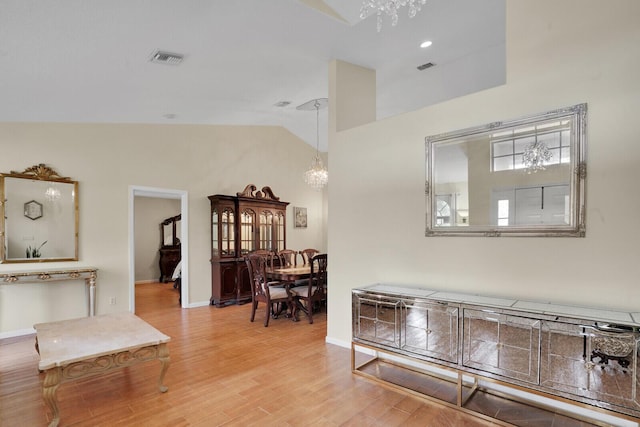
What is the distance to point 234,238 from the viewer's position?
20.3 ft

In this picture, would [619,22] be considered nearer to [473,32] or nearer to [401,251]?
[473,32]

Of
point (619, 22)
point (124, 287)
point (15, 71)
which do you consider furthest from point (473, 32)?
point (124, 287)

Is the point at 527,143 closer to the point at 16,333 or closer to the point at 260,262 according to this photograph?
the point at 260,262

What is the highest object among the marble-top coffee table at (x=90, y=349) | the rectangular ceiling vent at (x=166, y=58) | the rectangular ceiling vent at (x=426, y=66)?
the rectangular ceiling vent at (x=426, y=66)

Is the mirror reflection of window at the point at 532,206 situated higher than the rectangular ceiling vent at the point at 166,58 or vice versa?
the rectangular ceiling vent at the point at 166,58

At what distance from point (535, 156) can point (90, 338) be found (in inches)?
151

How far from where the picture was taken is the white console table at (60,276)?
159 inches

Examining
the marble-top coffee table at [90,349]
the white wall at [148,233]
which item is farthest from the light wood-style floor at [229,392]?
the white wall at [148,233]

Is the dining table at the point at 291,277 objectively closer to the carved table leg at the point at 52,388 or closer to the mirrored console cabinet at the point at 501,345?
the mirrored console cabinet at the point at 501,345

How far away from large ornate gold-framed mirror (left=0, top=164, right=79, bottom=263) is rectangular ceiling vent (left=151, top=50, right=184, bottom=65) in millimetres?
2525

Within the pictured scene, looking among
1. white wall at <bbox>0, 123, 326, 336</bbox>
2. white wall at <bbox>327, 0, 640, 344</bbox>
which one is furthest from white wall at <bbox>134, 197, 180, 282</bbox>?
white wall at <bbox>327, 0, 640, 344</bbox>

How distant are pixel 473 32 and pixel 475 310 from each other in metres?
2.77

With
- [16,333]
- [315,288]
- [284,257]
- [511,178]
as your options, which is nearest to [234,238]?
[284,257]

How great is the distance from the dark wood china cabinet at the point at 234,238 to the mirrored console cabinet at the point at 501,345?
3.35m
